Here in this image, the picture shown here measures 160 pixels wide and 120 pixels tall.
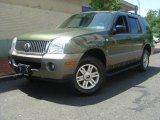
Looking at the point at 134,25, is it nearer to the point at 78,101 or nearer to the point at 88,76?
the point at 88,76

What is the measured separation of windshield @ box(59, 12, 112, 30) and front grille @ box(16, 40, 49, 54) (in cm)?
154

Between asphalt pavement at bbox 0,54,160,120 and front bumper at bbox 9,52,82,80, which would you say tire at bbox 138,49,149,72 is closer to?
asphalt pavement at bbox 0,54,160,120

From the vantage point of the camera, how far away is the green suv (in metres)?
5.66

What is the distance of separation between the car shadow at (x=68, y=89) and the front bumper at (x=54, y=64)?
503 mm

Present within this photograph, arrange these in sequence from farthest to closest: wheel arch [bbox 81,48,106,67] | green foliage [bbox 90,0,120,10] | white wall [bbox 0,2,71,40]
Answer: green foliage [bbox 90,0,120,10]
white wall [bbox 0,2,71,40]
wheel arch [bbox 81,48,106,67]

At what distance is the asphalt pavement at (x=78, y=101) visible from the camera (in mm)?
4898

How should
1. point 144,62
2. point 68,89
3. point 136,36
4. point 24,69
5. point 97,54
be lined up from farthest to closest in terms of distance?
point 144,62
point 136,36
point 68,89
point 97,54
point 24,69

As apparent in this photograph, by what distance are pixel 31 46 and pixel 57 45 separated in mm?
696

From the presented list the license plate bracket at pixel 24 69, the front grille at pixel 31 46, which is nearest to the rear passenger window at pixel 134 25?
the front grille at pixel 31 46

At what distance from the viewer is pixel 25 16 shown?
13.4 meters

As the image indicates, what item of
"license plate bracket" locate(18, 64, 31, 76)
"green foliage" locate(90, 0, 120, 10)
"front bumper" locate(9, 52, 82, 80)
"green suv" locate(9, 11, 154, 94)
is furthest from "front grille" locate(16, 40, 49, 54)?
"green foliage" locate(90, 0, 120, 10)

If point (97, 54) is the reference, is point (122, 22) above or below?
above

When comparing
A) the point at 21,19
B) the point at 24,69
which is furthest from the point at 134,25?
the point at 21,19

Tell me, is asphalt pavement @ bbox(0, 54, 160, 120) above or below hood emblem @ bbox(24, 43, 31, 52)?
below
